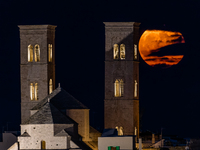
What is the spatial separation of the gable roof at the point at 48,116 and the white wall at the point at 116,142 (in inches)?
129

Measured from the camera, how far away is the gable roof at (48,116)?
240 feet

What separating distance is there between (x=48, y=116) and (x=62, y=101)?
19.8 feet

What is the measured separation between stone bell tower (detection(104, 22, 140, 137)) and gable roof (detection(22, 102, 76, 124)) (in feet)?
34.1

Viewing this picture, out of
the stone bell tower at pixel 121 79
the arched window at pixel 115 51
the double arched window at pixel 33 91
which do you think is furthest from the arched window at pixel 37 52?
the arched window at pixel 115 51

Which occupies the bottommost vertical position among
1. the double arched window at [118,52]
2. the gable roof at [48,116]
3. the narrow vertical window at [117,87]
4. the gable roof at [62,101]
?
the gable roof at [48,116]

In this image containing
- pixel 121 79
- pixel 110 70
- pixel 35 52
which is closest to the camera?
pixel 110 70

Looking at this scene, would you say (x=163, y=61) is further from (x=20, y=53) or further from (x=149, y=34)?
(x=20, y=53)

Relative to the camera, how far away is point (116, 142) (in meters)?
73.9

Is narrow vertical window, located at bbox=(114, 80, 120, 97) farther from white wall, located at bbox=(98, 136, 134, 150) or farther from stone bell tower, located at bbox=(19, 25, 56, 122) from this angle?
white wall, located at bbox=(98, 136, 134, 150)

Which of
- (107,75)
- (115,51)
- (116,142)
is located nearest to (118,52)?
(115,51)

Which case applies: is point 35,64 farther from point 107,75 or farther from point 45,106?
point 45,106

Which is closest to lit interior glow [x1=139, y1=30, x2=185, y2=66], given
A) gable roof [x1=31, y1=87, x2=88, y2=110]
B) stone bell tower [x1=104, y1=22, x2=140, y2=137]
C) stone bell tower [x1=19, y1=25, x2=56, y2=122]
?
stone bell tower [x1=104, y1=22, x2=140, y2=137]

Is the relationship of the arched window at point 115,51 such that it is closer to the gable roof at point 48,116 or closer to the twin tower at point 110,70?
the twin tower at point 110,70

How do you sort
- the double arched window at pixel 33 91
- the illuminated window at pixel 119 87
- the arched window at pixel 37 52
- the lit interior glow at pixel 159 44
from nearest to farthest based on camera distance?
the lit interior glow at pixel 159 44 → the illuminated window at pixel 119 87 → the arched window at pixel 37 52 → the double arched window at pixel 33 91
